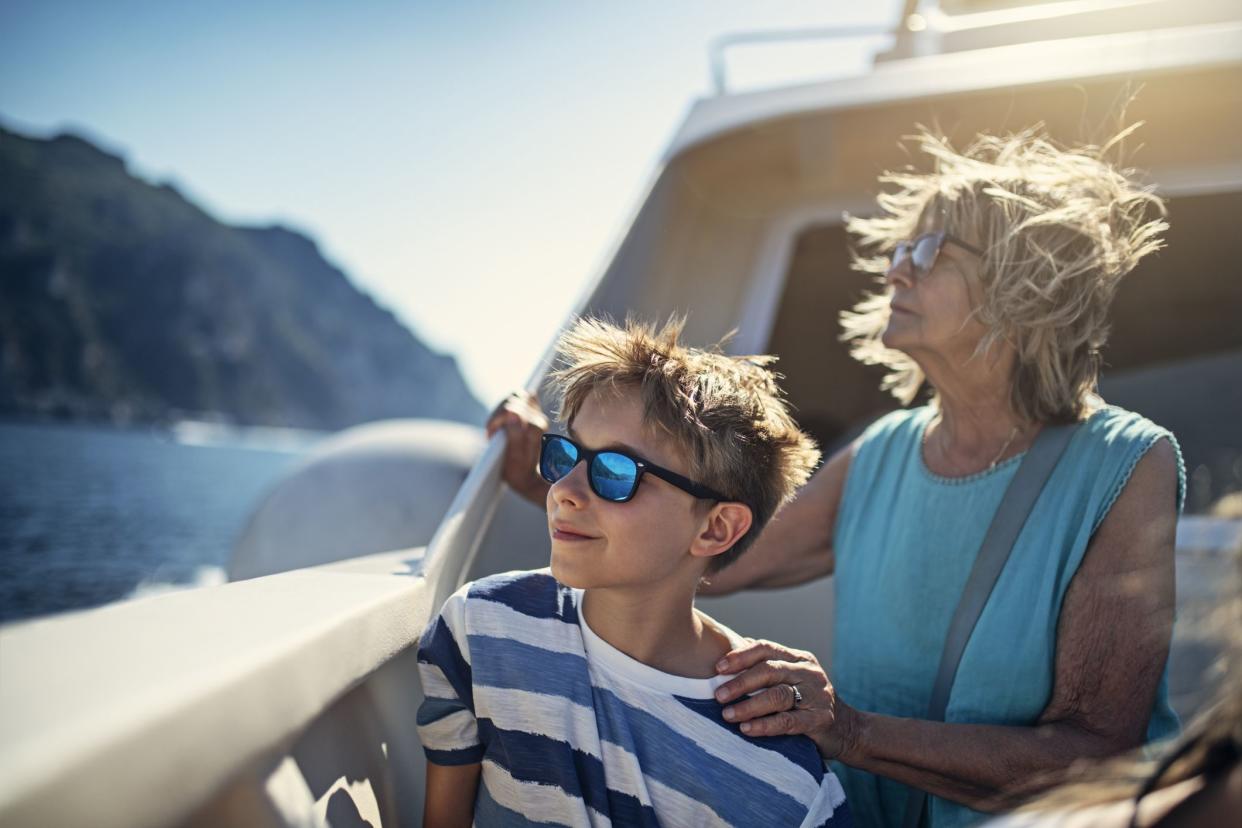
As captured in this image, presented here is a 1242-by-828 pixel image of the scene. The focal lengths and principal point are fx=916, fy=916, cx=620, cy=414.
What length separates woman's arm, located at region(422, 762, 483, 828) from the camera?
138 centimetres

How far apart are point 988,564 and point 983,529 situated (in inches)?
4.0

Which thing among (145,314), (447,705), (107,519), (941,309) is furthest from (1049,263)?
(145,314)

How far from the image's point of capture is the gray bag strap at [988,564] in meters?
1.69

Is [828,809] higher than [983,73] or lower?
lower

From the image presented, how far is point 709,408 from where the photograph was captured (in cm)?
148

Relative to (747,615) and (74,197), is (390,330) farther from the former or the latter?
(747,615)

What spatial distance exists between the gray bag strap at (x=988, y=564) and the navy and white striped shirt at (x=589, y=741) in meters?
0.45

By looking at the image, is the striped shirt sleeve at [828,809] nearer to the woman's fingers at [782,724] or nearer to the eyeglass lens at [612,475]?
the woman's fingers at [782,724]

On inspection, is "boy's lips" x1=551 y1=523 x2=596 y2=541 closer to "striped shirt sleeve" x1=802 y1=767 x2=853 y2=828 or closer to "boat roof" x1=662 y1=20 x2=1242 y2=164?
"striped shirt sleeve" x1=802 y1=767 x2=853 y2=828

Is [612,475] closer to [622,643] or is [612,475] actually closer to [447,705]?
[622,643]

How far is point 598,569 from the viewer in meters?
1.40

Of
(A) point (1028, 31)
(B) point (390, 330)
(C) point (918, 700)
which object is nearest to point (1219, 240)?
(A) point (1028, 31)

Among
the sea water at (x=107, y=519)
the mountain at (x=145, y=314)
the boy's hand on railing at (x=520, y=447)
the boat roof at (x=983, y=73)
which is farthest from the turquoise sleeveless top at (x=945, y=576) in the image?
the mountain at (x=145, y=314)

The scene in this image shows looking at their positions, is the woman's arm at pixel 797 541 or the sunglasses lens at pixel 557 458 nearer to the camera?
the sunglasses lens at pixel 557 458
